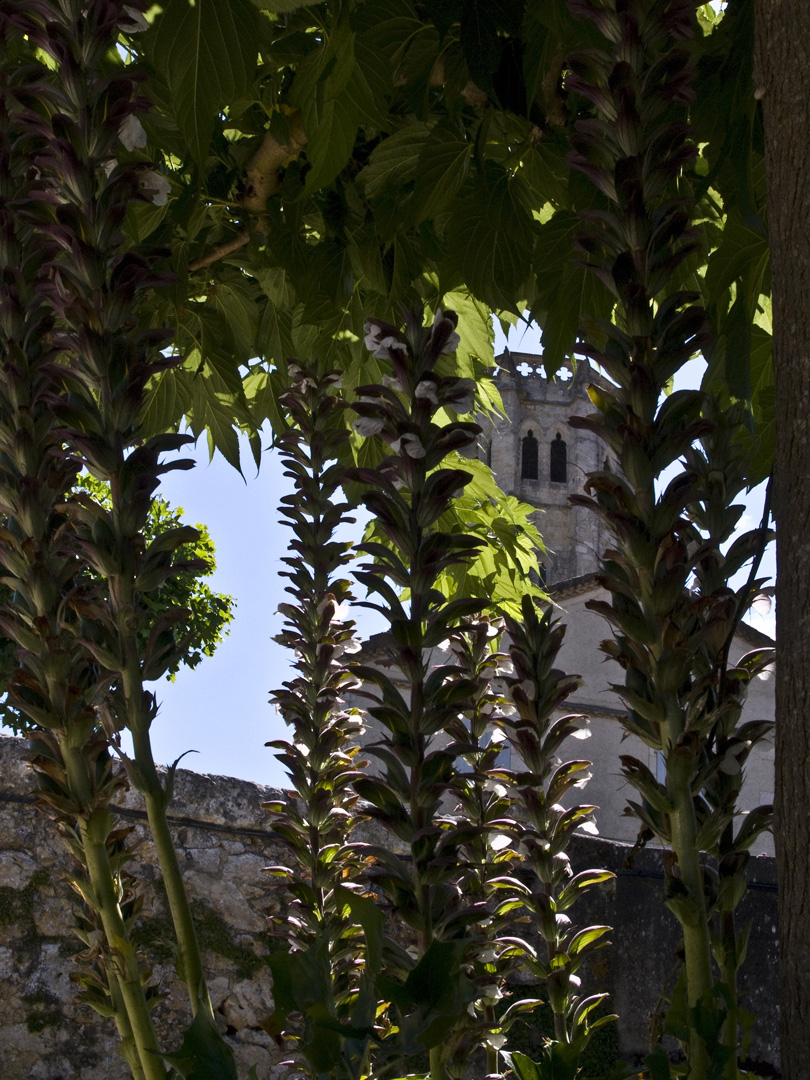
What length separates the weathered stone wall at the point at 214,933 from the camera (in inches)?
142

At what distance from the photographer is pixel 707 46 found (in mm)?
1323

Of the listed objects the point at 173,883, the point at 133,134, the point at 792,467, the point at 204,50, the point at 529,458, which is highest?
the point at 529,458

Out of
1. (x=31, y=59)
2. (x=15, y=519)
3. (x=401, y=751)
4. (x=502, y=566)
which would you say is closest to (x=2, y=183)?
(x=15, y=519)

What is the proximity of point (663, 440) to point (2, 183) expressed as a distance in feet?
1.73

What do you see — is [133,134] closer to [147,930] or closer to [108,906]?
[108,906]

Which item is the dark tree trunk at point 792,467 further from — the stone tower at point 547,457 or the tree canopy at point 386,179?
the stone tower at point 547,457

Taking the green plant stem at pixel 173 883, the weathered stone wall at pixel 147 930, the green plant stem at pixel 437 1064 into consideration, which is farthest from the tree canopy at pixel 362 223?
the weathered stone wall at pixel 147 930

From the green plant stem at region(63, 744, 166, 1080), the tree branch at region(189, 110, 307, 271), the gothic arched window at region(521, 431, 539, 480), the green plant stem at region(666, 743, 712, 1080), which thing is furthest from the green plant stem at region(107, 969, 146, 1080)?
the gothic arched window at region(521, 431, 539, 480)

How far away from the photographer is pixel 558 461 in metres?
45.8

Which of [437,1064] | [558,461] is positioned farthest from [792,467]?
[558,461]

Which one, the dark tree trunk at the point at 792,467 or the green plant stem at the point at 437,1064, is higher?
the dark tree trunk at the point at 792,467

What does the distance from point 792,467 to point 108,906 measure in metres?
0.52

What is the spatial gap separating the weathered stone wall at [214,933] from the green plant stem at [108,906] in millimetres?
2927

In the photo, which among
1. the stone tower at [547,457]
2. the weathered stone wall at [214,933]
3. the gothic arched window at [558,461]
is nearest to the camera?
the weathered stone wall at [214,933]
